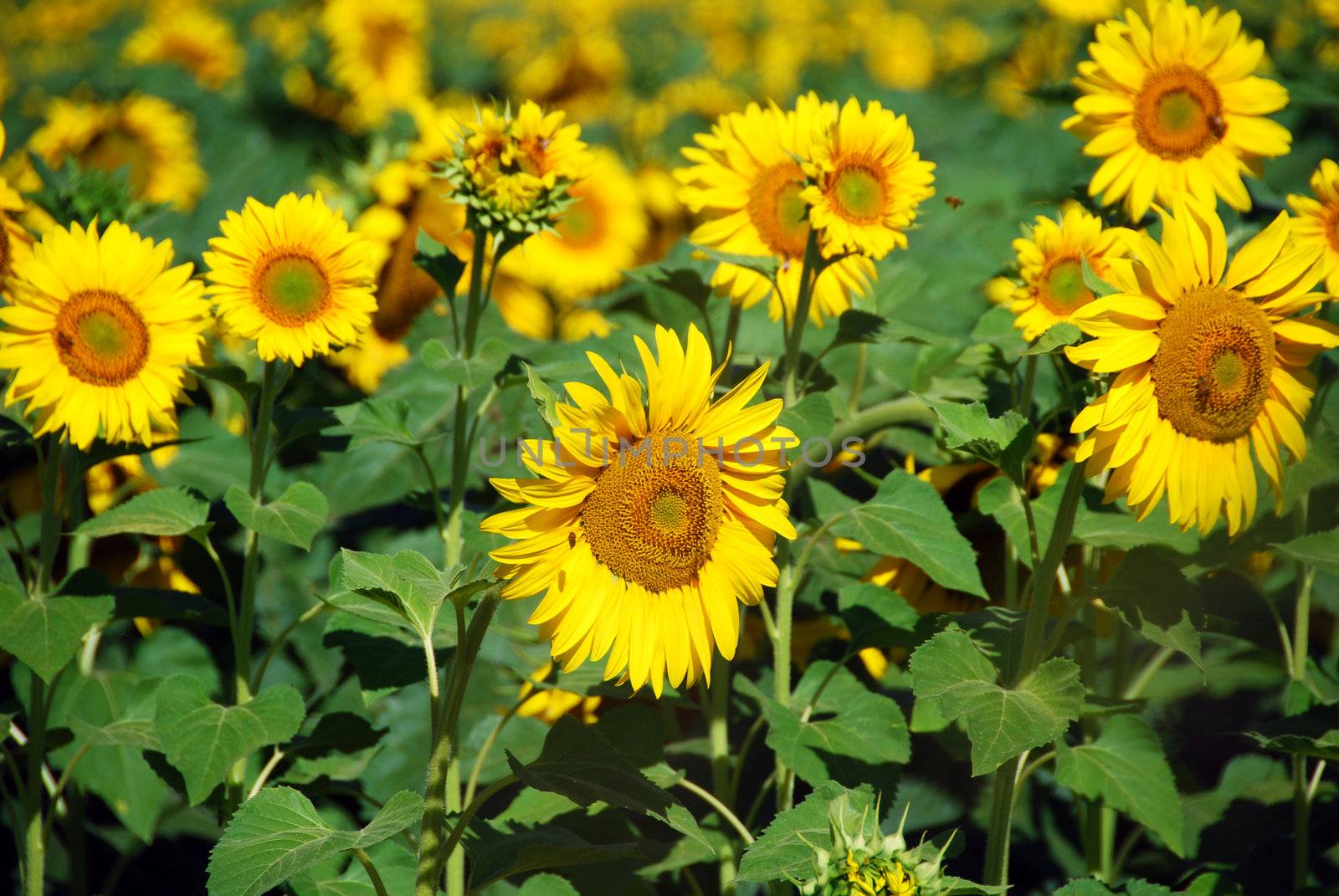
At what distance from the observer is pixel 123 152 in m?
2.89

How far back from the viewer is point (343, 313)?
1.36 meters

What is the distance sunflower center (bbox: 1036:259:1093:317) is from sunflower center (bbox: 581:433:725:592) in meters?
0.52

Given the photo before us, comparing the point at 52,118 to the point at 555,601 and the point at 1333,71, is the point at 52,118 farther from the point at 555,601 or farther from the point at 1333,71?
the point at 1333,71

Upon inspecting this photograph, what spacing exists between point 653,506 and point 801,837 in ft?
1.07

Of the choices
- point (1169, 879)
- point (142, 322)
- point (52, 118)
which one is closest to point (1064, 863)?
point (1169, 879)

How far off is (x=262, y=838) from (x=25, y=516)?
2.91 ft

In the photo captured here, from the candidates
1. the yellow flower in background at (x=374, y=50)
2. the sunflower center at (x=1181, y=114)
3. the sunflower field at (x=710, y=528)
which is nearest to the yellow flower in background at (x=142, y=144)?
the yellow flower in background at (x=374, y=50)

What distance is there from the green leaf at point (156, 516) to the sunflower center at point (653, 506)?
1.69ft

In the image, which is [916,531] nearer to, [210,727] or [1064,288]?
[1064,288]

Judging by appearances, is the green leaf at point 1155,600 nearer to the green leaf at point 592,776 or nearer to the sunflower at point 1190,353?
the sunflower at point 1190,353

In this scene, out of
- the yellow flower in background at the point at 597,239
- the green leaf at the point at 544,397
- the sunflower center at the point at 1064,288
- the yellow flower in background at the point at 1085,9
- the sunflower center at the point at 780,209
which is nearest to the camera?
the green leaf at the point at 544,397

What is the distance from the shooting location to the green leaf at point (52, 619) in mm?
1339

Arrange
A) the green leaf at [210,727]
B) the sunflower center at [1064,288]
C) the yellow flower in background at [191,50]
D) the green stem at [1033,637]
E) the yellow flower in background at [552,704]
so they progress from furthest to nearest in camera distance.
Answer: the yellow flower in background at [191,50] → the yellow flower in background at [552,704] → the sunflower center at [1064,288] → the green leaf at [210,727] → the green stem at [1033,637]

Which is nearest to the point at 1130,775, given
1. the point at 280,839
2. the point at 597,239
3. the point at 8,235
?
the point at 280,839
